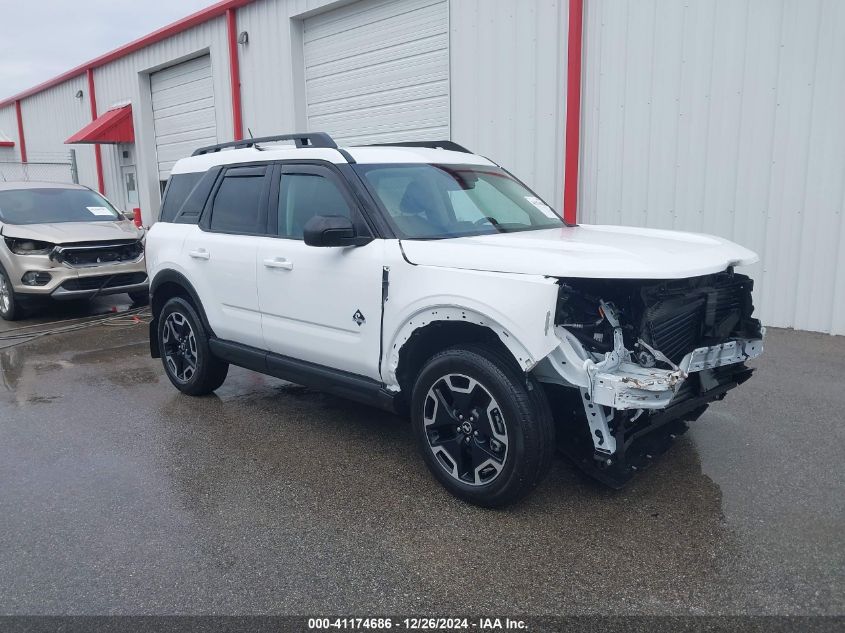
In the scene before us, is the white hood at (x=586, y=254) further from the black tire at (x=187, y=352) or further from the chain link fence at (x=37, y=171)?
the chain link fence at (x=37, y=171)

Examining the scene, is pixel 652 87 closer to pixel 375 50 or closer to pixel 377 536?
pixel 375 50

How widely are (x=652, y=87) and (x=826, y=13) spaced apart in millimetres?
1773

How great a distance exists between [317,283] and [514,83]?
19.5 feet

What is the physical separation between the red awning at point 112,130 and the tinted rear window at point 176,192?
1310 cm

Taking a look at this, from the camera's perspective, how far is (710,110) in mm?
7582

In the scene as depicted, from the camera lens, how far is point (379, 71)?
37.3ft

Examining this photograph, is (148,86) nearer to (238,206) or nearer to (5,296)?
(5,296)

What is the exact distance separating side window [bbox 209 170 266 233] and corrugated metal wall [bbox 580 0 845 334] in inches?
192

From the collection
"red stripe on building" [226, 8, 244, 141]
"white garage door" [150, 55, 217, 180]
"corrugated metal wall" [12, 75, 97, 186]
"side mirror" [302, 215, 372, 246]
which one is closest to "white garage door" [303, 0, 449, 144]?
"red stripe on building" [226, 8, 244, 141]

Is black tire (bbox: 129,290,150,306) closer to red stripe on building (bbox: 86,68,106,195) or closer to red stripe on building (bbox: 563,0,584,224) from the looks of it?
red stripe on building (bbox: 563,0,584,224)

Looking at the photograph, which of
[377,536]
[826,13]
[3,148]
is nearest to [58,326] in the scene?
[377,536]

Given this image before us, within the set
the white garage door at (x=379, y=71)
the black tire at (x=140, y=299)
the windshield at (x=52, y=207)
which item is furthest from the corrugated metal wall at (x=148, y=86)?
the black tire at (x=140, y=299)

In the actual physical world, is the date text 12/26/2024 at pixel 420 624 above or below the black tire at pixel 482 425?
below

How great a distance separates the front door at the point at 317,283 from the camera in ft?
13.3
